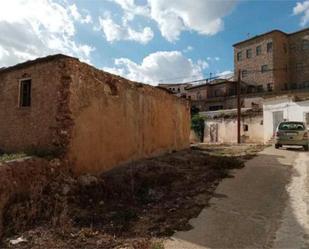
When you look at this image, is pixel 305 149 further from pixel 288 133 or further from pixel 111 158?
pixel 111 158

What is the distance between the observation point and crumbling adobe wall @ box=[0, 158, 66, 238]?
644 cm

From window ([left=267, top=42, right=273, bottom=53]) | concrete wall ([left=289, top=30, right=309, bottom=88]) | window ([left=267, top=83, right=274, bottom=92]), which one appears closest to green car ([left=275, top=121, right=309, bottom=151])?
window ([left=267, top=83, right=274, bottom=92])

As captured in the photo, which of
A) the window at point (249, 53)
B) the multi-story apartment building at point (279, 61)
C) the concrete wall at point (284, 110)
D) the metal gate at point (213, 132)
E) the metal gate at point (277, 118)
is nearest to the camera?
the concrete wall at point (284, 110)

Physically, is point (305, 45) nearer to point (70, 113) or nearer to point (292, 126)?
point (292, 126)

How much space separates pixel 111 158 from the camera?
10.6 metres

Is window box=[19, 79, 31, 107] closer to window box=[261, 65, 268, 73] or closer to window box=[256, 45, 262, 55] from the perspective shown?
window box=[261, 65, 268, 73]

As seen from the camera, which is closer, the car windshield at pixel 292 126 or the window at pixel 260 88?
the car windshield at pixel 292 126

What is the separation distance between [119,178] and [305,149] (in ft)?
40.6

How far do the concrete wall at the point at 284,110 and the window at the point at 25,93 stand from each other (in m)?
21.5

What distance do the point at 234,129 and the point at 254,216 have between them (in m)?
27.0

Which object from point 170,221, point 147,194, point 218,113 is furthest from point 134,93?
point 218,113

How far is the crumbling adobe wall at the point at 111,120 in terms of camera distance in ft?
30.5

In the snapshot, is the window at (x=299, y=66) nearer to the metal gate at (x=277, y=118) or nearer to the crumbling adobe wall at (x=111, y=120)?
the metal gate at (x=277, y=118)

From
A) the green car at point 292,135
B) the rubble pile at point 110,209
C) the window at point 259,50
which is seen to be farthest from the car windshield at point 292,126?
the window at point 259,50
